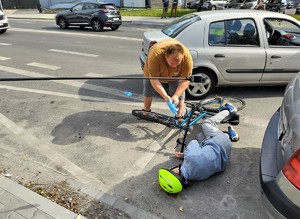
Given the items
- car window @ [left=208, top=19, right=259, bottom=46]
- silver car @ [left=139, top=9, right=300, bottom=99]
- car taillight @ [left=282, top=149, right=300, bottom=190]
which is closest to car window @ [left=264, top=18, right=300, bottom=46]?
silver car @ [left=139, top=9, right=300, bottom=99]

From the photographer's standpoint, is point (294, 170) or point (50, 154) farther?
point (50, 154)

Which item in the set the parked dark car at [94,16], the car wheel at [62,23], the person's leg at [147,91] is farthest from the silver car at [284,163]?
the car wheel at [62,23]

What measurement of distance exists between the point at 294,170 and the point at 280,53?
3.92m

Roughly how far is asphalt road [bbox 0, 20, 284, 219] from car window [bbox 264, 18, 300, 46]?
105 cm

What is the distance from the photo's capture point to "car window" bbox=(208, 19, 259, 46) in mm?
5223

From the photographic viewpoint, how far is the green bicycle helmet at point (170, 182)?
9.57 feet

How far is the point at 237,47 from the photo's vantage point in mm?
5219

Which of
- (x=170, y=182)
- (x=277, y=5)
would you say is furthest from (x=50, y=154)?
(x=277, y=5)

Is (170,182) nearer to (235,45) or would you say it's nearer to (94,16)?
(235,45)

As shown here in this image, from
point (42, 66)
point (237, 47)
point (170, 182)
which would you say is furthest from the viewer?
point (42, 66)

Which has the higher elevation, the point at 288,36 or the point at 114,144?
the point at 288,36

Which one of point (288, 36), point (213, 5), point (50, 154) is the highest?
point (288, 36)

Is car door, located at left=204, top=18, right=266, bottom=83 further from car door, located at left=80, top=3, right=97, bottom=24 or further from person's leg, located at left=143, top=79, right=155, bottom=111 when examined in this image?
car door, located at left=80, top=3, right=97, bottom=24

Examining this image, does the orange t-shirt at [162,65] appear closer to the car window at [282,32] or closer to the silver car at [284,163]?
the silver car at [284,163]
